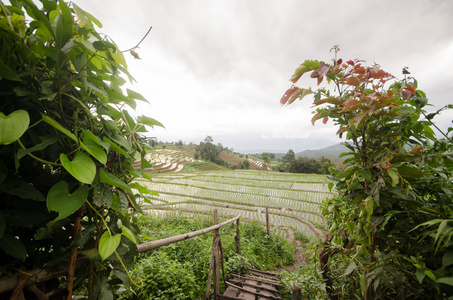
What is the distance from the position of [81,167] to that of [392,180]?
1.26 m

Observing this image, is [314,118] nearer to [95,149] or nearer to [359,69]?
[359,69]

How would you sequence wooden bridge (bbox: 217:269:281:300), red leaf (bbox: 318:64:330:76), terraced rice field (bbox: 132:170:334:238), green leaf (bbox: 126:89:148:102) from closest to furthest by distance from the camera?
1. green leaf (bbox: 126:89:148:102)
2. red leaf (bbox: 318:64:330:76)
3. wooden bridge (bbox: 217:269:281:300)
4. terraced rice field (bbox: 132:170:334:238)


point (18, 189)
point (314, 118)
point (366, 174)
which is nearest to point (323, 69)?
point (314, 118)

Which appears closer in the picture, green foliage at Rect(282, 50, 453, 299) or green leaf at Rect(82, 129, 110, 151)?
green leaf at Rect(82, 129, 110, 151)

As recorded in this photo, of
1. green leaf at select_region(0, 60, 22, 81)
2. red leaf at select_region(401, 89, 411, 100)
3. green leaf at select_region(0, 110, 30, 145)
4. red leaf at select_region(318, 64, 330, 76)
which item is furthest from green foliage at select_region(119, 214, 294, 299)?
red leaf at select_region(401, 89, 411, 100)

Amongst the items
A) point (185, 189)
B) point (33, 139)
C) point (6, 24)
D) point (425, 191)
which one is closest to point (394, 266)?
point (425, 191)

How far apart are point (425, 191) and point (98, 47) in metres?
1.60

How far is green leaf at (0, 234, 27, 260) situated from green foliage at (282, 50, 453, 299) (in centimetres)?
122

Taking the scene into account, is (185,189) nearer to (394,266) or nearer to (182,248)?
(182,248)

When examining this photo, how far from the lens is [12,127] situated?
1.43 ft

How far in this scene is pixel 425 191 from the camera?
102 centimetres

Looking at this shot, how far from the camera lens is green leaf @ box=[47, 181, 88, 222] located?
20.5 inches

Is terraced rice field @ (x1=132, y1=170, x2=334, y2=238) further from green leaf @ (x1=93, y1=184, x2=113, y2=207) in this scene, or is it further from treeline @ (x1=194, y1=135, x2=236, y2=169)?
treeline @ (x1=194, y1=135, x2=236, y2=169)

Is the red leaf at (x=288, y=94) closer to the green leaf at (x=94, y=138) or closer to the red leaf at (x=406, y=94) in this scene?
the red leaf at (x=406, y=94)
